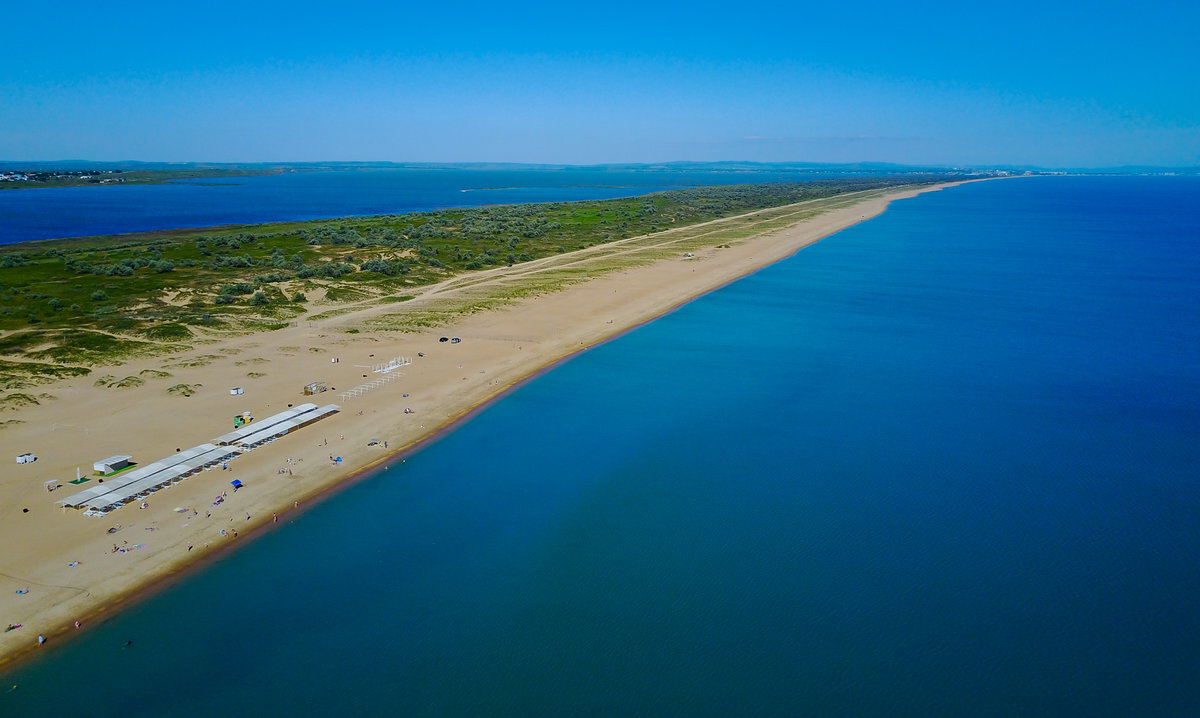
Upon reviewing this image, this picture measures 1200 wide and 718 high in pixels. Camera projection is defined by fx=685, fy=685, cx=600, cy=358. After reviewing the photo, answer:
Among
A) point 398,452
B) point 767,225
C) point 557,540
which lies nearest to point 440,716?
point 557,540

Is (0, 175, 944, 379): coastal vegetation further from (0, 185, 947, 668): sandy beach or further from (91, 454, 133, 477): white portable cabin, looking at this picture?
(91, 454, 133, 477): white portable cabin

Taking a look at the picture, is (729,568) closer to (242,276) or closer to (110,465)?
(110,465)

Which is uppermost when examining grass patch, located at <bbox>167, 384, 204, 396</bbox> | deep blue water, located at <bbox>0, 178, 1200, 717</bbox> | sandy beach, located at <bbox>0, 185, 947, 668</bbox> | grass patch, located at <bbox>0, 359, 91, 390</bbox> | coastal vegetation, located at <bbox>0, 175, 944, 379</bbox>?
coastal vegetation, located at <bbox>0, 175, 944, 379</bbox>

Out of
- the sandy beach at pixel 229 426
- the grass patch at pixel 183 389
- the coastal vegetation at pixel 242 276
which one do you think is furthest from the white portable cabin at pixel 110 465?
the coastal vegetation at pixel 242 276

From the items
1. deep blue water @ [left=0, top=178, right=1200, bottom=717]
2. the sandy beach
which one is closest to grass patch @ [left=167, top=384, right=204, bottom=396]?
the sandy beach

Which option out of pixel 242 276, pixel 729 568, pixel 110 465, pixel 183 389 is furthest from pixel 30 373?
pixel 729 568

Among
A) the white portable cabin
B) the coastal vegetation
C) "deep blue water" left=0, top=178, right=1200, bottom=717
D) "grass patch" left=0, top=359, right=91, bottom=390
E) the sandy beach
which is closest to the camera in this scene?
"deep blue water" left=0, top=178, right=1200, bottom=717

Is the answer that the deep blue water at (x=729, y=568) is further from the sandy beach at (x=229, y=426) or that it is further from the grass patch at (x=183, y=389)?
the grass patch at (x=183, y=389)
